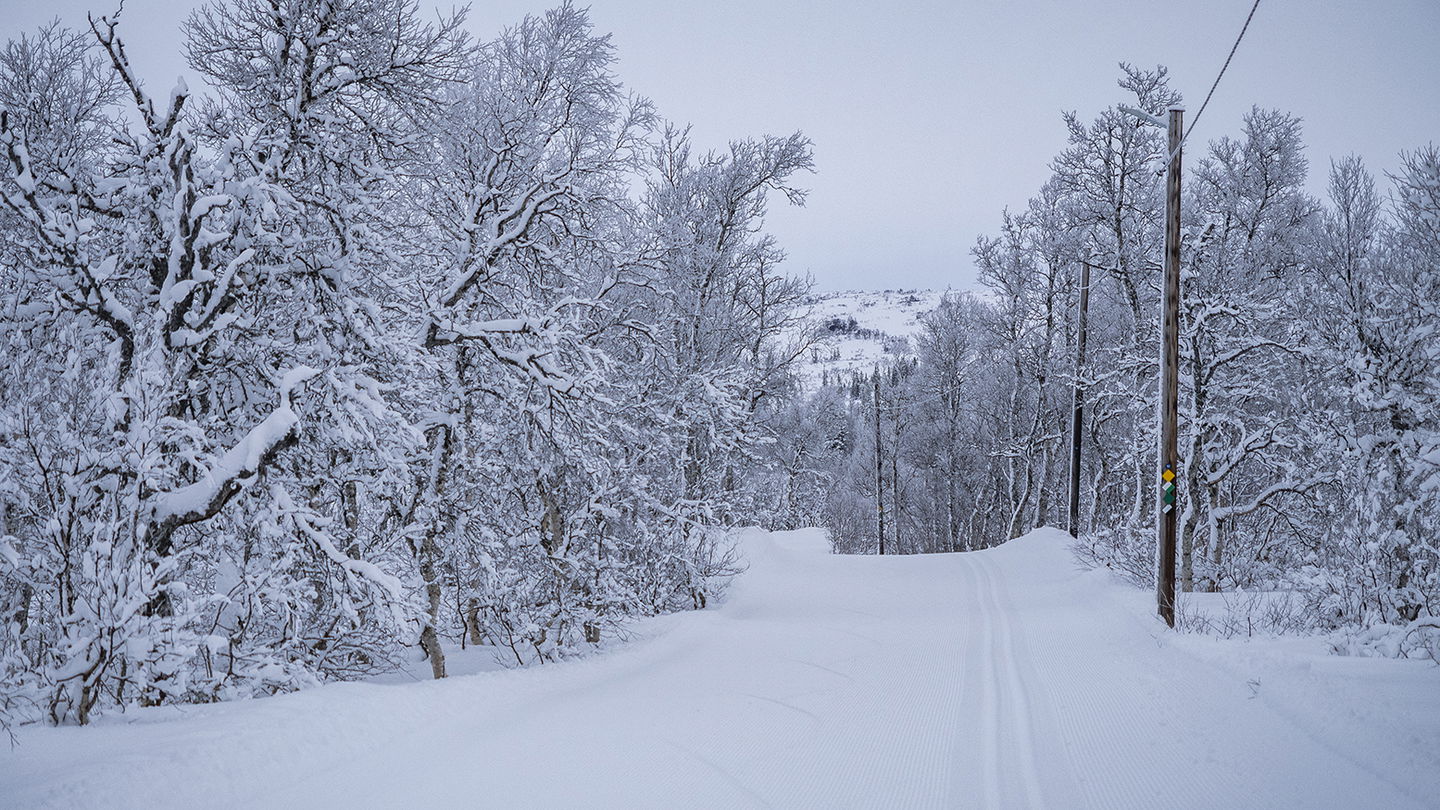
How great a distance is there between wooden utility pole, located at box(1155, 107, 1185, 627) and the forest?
1.34 metres

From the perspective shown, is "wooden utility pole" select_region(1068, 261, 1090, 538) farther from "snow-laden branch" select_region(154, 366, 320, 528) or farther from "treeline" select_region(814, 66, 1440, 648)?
"snow-laden branch" select_region(154, 366, 320, 528)

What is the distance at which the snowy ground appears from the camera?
4375 mm

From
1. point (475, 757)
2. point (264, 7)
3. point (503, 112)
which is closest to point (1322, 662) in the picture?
point (475, 757)

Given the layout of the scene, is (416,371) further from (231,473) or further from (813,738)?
(813,738)

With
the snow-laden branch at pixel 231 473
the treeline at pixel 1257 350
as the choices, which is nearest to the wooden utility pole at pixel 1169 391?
the treeline at pixel 1257 350

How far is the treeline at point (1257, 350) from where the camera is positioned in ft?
28.9

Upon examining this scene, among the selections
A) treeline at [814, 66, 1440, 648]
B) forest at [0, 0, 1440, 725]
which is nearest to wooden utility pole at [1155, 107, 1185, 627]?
forest at [0, 0, 1440, 725]

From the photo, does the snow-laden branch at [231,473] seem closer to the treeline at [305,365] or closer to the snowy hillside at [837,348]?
the treeline at [305,365]

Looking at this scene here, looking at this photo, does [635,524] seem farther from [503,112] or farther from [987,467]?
[987,467]

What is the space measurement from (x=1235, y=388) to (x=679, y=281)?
37.9ft

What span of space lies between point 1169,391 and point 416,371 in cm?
991

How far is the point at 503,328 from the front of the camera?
24.9 ft

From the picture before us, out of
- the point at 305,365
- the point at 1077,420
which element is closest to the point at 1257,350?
the point at 1077,420

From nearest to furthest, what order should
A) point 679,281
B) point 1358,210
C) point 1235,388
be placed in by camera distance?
point 1358,210
point 1235,388
point 679,281
